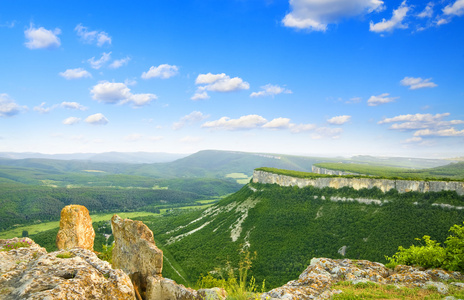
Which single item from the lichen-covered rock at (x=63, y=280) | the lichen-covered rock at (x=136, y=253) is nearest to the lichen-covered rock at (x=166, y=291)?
the lichen-covered rock at (x=136, y=253)

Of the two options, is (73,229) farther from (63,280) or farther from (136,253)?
(63,280)

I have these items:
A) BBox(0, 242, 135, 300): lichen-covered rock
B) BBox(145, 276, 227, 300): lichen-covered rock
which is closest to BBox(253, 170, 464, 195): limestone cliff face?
BBox(145, 276, 227, 300): lichen-covered rock

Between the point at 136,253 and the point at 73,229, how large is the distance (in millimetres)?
9204

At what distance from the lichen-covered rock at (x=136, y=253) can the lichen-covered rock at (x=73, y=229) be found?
6101 mm

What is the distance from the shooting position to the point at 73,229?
2238cm

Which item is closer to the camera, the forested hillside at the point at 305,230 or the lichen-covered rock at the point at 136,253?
the lichen-covered rock at the point at 136,253

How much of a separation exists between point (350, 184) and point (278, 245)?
26.7 metres

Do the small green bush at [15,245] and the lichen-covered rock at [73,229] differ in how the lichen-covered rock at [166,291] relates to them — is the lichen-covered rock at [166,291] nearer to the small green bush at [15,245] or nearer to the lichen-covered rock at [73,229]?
the small green bush at [15,245]

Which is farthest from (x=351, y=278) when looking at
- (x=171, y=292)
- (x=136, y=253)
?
(x=136, y=253)

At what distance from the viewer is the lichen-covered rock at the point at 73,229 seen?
71.9ft

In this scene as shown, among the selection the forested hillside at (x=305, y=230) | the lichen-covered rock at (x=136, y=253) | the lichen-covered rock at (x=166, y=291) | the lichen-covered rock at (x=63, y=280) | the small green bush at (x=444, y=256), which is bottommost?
the forested hillside at (x=305, y=230)

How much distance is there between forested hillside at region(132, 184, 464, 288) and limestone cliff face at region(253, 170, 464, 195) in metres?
1.42

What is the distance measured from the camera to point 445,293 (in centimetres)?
1123

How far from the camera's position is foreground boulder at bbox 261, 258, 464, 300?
40.9ft
